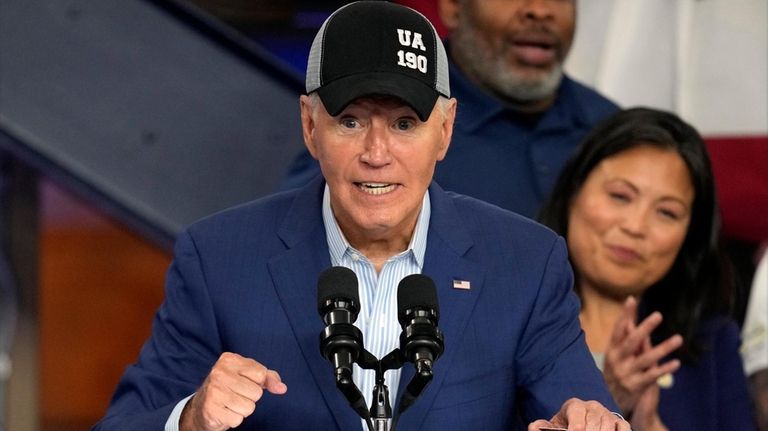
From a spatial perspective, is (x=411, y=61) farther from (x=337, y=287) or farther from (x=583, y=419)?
(x=583, y=419)

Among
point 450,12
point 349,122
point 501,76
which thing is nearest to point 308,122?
point 349,122

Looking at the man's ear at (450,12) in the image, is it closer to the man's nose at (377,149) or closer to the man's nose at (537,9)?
the man's nose at (537,9)

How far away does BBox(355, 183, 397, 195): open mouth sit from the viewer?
7.74 feet

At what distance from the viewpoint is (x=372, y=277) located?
2500 mm

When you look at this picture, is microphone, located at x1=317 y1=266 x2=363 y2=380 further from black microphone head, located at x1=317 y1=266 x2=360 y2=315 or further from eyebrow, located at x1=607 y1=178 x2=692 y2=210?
eyebrow, located at x1=607 y1=178 x2=692 y2=210

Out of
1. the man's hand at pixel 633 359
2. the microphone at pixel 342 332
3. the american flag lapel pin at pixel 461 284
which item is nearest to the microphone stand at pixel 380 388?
the microphone at pixel 342 332

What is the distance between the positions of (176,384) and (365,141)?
468 millimetres

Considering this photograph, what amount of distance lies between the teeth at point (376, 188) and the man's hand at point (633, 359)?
1.08 metres

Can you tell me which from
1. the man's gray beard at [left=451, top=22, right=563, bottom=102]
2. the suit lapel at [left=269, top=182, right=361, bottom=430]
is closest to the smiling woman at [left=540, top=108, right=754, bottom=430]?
the man's gray beard at [left=451, top=22, right=563, bottom=102]

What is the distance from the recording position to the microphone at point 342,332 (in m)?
1.96

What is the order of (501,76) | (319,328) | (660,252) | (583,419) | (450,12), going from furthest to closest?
(450,12) < (501,76) < (660,252) < (319,328) < (583,419)

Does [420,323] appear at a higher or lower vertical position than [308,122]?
lower

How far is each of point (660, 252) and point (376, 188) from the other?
1.32m

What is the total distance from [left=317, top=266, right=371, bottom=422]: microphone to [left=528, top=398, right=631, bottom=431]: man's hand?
29 cm
